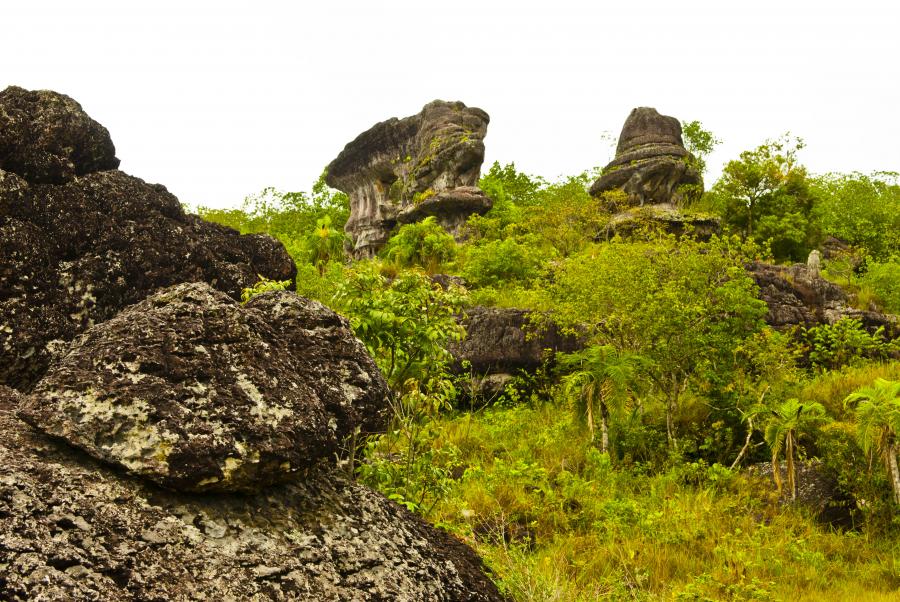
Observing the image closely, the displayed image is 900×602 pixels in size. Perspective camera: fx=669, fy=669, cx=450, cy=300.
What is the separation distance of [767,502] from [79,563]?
33.8ft

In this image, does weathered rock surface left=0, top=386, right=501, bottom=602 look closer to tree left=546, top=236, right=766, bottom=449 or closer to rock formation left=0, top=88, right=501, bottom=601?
rock formation left=0, top=88, right=501, bottom=601

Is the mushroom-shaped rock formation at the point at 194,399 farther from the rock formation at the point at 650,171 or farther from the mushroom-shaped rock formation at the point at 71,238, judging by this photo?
the rock formation at the point at 650,171

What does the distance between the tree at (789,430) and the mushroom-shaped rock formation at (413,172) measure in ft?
80.0

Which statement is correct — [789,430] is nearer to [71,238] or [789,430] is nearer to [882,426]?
[882,426]

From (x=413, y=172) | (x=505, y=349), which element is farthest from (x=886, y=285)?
(x=413, y=172)

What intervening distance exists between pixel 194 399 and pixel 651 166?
3306 cm

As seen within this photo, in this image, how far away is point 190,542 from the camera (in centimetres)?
264

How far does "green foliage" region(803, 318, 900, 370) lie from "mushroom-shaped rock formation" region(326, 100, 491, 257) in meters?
20.4

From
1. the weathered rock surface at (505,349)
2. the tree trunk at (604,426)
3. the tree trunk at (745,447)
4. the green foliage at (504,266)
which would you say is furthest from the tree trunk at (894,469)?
the green foliage at (504,266)

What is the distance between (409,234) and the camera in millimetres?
28109

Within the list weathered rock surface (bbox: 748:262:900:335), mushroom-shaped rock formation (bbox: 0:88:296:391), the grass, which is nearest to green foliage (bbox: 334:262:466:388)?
the grass

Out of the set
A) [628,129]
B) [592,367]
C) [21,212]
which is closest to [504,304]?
[592,367]

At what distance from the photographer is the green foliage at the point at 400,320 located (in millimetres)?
6289

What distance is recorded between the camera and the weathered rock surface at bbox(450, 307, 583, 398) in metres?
16.1
